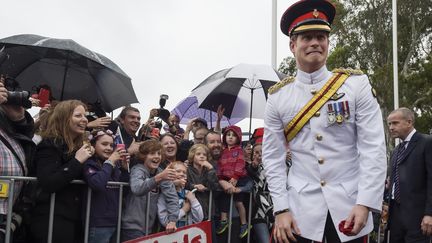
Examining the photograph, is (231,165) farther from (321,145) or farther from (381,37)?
(381,37)

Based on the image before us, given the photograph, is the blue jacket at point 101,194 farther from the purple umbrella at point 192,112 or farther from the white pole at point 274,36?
the white pole at point 274,36

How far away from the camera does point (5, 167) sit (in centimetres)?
393

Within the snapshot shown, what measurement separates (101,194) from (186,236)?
2.70 feet

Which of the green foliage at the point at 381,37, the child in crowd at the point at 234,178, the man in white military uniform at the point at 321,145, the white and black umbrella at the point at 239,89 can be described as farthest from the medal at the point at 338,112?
the green foliage at the point at 381,37

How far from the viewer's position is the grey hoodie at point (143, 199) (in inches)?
180

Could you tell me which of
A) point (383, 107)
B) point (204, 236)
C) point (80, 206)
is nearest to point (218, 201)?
point (204, 236)

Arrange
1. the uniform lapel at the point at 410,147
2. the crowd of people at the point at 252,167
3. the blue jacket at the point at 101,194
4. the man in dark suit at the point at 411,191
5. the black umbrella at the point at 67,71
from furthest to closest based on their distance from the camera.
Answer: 1. the black umbrella at the point at 67,71
2. the uniform lapel at the point at 410,147
3. the man in dark suit at the point at 411,191
4. the blue jacket at the point at 101,194
5. the crowd of people at the point at 252,167

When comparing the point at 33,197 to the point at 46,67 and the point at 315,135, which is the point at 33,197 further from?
the point at 46,67

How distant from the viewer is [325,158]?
2771 millimetres

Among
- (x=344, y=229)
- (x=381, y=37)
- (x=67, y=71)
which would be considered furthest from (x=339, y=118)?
(x=381, y=37)

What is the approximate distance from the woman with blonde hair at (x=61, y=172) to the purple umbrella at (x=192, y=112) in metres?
4.11

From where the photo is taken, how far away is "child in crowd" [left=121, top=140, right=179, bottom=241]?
4566 millimetres

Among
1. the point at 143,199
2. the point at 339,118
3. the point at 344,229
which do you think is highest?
the point at 339,118

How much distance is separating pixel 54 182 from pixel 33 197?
24 cm
